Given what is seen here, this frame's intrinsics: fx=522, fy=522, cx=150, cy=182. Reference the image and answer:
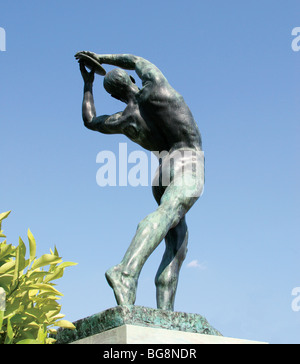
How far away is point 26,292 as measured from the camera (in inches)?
135

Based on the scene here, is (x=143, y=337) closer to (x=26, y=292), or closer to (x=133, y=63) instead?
(x=26, y=292)

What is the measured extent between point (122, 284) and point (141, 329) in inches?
18.7

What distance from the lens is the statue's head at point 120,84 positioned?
5.02m

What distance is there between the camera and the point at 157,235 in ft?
12.9

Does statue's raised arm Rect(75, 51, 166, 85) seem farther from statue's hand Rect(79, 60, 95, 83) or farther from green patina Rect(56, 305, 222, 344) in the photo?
green patina Rect(56, 305, 222, 344)

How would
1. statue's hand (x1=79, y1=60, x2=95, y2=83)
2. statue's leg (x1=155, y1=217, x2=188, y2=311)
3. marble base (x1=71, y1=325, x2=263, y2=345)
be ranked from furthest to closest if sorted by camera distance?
statue's hand (x1=79, y1=60, x2=95, y2=83) → statue's leg (x1=155, y1=217, x2=188, y2=311) → marble base (x1=71, y1=325, x2=263, y2=345)

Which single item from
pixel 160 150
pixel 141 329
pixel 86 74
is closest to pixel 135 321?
pixel 141 329

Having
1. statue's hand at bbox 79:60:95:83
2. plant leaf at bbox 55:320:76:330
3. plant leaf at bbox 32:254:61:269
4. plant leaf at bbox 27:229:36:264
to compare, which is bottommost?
plant leaf at bbox 55:320:76:330

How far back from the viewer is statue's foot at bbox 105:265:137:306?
3.68 metres

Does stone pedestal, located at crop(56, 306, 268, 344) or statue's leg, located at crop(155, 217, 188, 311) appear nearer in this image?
stone pedestal, located at crop(56, 306, 268, 344)

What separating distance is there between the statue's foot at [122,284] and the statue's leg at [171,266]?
75 centimetres

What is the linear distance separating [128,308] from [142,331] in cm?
19

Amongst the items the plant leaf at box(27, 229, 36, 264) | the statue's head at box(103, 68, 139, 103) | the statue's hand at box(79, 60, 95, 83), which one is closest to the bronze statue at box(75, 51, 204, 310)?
the statue's head at box(103, 68, 139, 103)
